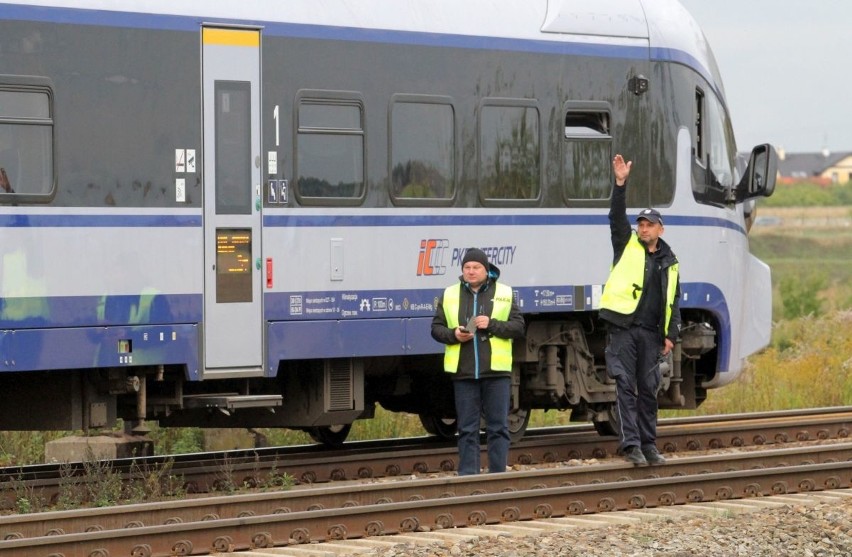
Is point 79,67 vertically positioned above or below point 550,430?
above

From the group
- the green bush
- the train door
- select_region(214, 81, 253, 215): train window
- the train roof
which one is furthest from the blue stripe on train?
the green bush

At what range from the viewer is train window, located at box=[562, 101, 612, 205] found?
12.8 metres

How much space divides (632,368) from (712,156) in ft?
10.7

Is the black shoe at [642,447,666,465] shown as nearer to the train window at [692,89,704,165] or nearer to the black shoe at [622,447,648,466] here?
the black shoe at [622,447,648,466]

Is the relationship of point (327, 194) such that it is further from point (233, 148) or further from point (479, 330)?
point (479, 330)

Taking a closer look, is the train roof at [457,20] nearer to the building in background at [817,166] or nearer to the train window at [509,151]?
Result: the train window at [509,151]

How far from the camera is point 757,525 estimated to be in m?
9.35

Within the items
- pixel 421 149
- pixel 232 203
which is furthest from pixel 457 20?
pixel 232 203

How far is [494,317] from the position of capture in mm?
10688

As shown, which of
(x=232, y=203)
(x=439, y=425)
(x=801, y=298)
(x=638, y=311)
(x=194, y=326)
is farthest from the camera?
(x=801, y=298)

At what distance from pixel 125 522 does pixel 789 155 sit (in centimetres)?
16056

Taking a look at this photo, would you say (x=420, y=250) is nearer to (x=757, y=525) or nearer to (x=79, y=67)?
(x=79, y=67)

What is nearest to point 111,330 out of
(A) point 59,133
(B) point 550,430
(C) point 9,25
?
(A) point 59,133

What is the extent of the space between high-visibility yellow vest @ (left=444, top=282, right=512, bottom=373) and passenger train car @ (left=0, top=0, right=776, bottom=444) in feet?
4.04
